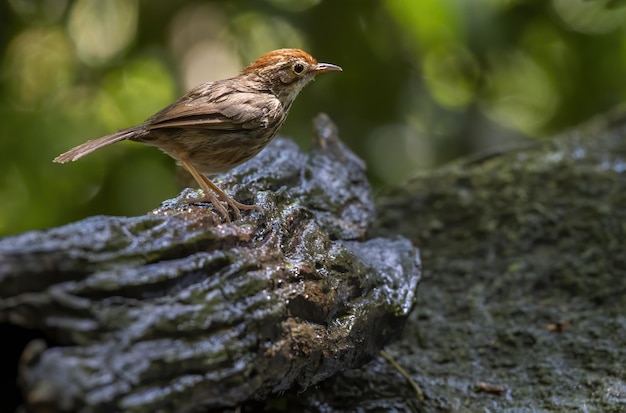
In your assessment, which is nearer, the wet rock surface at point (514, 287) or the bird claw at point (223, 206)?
the bird claw at point (223, 206)

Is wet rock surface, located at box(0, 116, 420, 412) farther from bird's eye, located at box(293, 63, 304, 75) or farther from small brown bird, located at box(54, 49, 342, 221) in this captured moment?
bird's eye, located at box(293, 63, 304, 75)

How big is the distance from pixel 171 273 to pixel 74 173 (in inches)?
157

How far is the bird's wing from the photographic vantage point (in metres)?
3.62

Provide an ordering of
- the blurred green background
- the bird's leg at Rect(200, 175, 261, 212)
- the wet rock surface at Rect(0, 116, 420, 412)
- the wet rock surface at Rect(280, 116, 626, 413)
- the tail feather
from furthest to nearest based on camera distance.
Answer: the blurred green background, the wet rock surface at Rect(280, 116, 626, 413), the bird's leg at Rect(200, 175, 261, 212), the tail feather, the wet rock surface at Rect(0, 116, 420, 412)

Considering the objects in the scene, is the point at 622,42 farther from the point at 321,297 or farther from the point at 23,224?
the point at 23,224

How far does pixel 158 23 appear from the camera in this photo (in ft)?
21.4

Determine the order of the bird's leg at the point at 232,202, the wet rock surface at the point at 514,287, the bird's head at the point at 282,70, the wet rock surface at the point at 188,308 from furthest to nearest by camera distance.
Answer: the bird's head at the point at 282,70
the wet rock surface at the point at 514,287
the bird's leg at the point at 232,202
the wet rock surface at the point at 188,308

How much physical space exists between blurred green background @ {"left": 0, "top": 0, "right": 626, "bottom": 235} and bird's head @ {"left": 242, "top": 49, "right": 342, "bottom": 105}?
6.92 ft

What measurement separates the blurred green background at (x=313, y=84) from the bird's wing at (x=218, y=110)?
2.35 m

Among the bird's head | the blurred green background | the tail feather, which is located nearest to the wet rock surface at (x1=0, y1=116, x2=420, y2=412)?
the tail feather

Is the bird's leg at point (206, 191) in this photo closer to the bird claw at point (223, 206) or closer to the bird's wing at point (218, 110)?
the bird claw at point (223, 206)

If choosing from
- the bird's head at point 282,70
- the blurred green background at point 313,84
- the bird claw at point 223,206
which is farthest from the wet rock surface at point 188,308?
the blurred green background at point 313,84

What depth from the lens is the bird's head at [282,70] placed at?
4188mm

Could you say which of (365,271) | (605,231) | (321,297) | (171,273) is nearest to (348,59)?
(605,231)
